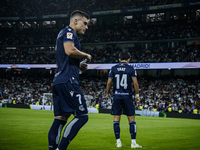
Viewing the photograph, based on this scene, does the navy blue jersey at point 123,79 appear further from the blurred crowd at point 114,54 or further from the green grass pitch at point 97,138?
the blurred crowd at point 114,54

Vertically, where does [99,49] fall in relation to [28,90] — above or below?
above

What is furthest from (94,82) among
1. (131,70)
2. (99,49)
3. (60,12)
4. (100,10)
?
(131,70)

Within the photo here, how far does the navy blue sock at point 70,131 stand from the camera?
11.2ft

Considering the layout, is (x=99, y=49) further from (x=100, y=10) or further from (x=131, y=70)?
(x=131, y=70)

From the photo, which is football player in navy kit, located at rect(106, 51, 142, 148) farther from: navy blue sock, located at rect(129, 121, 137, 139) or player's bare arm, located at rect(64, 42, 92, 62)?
player's bare arm, located at rect(64, 42, 92, 62)

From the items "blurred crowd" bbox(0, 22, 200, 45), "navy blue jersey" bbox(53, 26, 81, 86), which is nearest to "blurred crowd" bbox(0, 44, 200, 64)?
"blurred crowd" bbox(0, 22, 200, 45)

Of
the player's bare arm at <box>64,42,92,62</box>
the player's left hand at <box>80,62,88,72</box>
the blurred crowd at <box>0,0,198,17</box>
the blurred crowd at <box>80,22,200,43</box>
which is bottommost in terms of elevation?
the player's left hand at <box>80,62,88,72</box>

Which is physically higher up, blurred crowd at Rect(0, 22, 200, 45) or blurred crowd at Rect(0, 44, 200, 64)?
blurred crowd at Rect(0, 22, 200, 45)

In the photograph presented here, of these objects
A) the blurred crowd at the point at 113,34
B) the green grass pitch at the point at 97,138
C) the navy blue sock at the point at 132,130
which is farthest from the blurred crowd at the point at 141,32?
the navy blue sock at the point at 132,130

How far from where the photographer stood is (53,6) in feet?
163

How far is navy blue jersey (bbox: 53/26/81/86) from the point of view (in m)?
3.54

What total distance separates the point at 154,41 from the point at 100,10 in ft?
40.5

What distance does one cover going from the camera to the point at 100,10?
44344 mm

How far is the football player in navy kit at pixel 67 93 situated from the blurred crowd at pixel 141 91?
22.1 m
